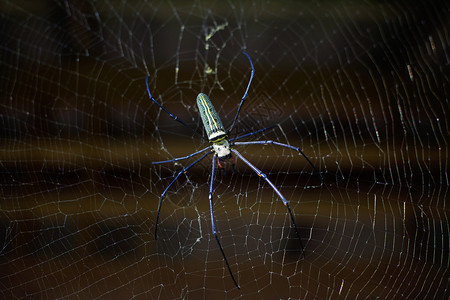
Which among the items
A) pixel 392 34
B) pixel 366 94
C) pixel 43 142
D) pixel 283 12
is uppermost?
pixel 283 12

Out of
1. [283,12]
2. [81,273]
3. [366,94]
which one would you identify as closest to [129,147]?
[81,273]

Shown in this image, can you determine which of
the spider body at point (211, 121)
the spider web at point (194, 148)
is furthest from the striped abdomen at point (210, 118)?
the spider web at point (194, 148)

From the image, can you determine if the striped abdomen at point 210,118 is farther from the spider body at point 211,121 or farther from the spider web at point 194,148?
the spider web at point 194,148

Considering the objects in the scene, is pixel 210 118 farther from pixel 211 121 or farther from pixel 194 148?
pixel 194 148

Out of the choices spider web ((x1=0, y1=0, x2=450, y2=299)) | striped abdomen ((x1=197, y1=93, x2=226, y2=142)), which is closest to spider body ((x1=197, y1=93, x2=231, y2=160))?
striped abdomen ((x1=197, y1=93, x2=226, y2=142))

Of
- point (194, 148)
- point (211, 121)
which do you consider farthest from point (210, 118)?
point (194, 148)

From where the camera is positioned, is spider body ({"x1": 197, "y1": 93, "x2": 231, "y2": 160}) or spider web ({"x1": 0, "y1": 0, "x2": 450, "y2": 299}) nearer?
spider body ({"x1": 197, "y1": 93, "x2": 231, "y2": 160})

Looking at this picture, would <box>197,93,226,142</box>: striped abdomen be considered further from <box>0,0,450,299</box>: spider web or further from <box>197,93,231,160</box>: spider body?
<box>0,0,450,299</box>: spider web

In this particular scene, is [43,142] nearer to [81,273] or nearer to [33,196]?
[33,196]
